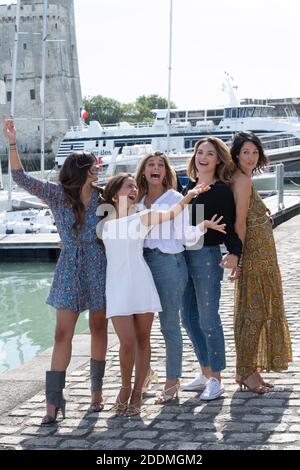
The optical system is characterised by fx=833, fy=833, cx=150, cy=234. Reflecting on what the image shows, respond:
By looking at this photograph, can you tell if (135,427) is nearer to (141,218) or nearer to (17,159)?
(141,218)

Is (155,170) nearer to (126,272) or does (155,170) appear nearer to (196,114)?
(126,272)

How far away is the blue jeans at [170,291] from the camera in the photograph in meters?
4.48

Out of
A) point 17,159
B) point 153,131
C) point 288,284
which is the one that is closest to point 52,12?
point 153,131

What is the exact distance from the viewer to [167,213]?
439 cm

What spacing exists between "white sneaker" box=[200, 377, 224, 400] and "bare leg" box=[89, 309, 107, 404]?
580mm

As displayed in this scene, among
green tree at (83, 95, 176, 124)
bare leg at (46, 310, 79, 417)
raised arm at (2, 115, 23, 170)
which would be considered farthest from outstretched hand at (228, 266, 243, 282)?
green tree at (83, 95, 176, 124)

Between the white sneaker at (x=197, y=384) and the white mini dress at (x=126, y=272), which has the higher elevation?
the white mini dress at (x=126, y=272)

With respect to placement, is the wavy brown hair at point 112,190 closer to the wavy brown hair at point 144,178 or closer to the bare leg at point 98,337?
the wavy brown hair at point 144,178

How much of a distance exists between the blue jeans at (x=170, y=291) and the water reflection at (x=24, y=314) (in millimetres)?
4660

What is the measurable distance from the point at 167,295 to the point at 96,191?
2.22 feet

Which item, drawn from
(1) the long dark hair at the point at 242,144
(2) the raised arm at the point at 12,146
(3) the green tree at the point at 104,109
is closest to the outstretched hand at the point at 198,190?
(1) the long dark hair at the point at 242,144

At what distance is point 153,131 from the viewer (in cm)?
4584

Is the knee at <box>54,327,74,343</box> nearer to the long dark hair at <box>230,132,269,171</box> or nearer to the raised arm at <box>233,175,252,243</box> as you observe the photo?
the raised arm at <box>233,175,252,243</box>

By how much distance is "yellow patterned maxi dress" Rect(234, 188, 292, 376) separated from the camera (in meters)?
4.70
